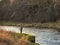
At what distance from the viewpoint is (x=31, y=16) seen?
219 ft

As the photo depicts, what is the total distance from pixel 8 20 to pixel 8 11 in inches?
152

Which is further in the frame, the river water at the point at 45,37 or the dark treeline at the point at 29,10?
the dark treeline at the point at 29,10

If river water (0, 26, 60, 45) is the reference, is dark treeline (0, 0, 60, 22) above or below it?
above

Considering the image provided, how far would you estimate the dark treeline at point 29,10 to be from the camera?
205 feet

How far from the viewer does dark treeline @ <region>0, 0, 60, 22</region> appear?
62.4 meters


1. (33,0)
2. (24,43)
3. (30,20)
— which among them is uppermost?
(33,0)

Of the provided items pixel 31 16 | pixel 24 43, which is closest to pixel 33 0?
pixel 31 16

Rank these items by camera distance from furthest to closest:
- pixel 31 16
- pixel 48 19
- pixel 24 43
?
pixel 31 16 < pixel 48 19 < pixel 24 43

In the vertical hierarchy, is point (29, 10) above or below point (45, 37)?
above

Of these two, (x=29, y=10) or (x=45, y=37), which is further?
(x=29, y=10)

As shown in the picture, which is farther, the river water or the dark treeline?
the dark treeline

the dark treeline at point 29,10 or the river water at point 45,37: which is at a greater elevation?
the dark treeline at point 29,10

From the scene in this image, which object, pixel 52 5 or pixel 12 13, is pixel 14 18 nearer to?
pixel 12 13

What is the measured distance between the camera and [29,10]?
67750mm
